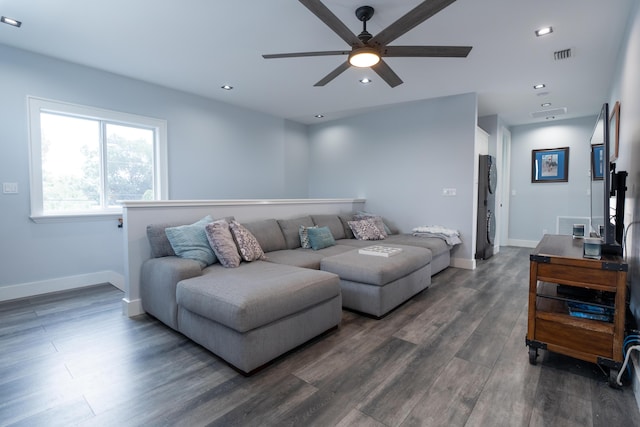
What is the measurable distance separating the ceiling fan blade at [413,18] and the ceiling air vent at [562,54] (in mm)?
2176

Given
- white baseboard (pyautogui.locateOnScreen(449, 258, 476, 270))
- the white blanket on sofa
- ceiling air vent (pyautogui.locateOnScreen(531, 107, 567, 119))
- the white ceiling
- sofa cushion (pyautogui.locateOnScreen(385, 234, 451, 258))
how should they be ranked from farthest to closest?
1. ceiling air vent (pyautogui.locateOnScreen(531, 107, 567, 119))
2. white baseboard (pyautogui.locateOnScreen(449, 258, 476, 270))
3. the white blanket on sofa
4. sofa cushion (pyautogui.locateOnScreen(385, 234, 451, 258))
5. the white ceiling

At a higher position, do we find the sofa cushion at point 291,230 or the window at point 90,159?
the window at point 90,159

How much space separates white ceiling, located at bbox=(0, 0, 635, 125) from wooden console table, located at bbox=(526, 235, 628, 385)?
1956 mm

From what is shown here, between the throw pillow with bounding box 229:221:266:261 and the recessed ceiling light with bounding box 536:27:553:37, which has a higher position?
the recessed ceiling light with bounding box 536:27:553:37

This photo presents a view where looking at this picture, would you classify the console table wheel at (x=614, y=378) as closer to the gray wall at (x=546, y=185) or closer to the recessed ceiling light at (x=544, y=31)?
the recessed ceiling light at (x=544, y=31)

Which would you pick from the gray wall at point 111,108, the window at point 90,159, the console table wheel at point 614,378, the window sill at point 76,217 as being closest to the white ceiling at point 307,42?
the gray wall at point 111,108

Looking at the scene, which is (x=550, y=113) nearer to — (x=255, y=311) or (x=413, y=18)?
(x=413, y=18)

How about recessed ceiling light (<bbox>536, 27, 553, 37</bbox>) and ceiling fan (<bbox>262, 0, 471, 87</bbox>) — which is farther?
recessed ceiling light (<bbox>536, 27, 553, 37</bbox>)

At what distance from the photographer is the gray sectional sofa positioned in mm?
1892

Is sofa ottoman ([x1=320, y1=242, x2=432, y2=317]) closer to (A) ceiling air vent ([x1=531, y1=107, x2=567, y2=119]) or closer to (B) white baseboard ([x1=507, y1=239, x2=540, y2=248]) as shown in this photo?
(A) ceiling air vent ([x1=531, y1=107, x2=567, y2=119])

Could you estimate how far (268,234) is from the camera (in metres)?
3.56

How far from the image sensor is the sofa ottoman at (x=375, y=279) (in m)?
2.72

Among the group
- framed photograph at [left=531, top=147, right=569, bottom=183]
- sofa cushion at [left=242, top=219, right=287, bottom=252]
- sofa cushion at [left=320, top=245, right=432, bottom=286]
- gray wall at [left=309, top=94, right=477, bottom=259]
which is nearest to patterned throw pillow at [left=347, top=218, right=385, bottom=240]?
gray wall at [left=309, top=94, right=477, bottom=259]

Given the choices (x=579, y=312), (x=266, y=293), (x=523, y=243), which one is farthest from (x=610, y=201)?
(x=523, y=243)
